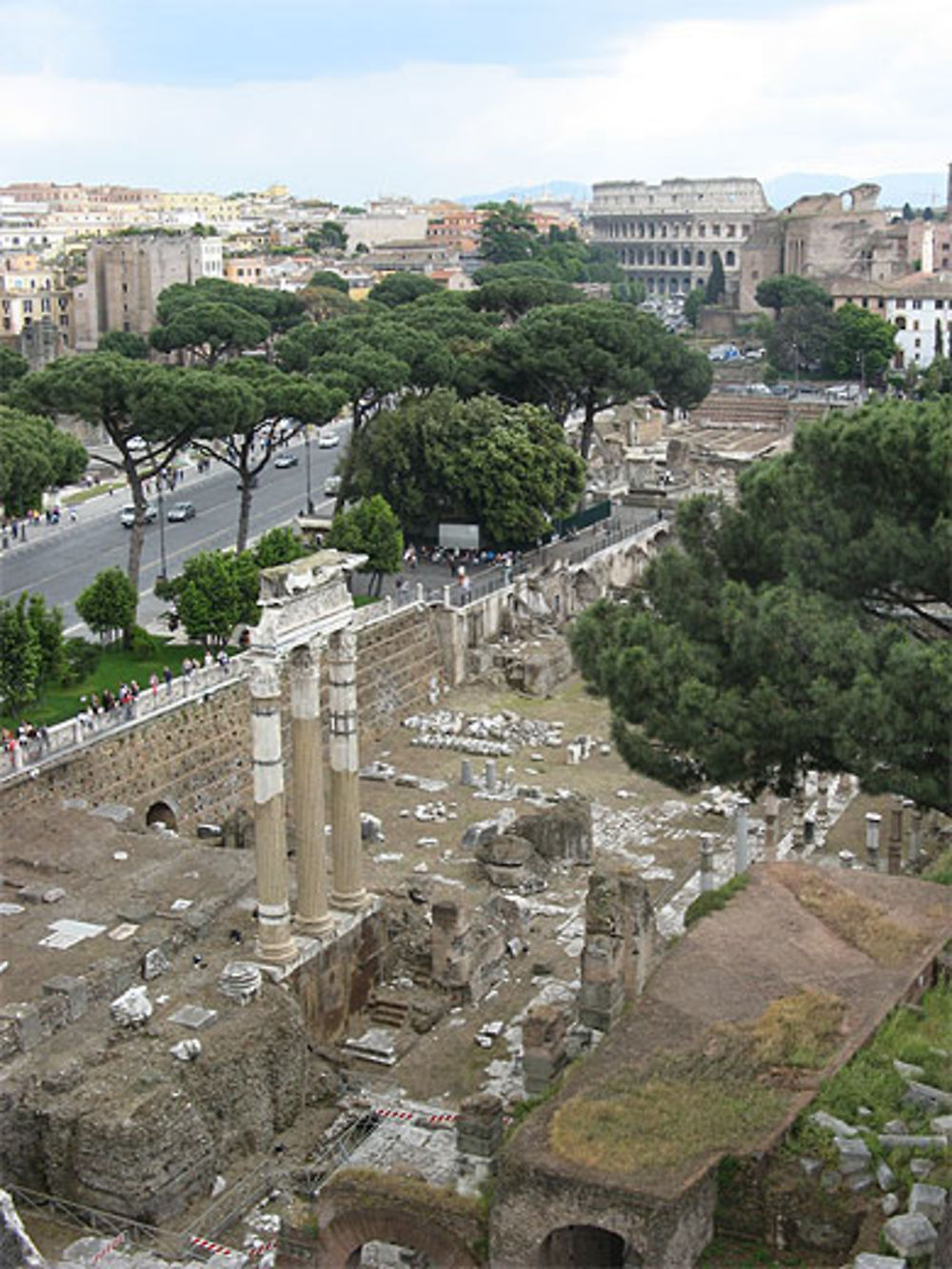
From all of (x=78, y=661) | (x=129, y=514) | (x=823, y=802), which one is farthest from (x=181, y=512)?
(x=823, y=802)

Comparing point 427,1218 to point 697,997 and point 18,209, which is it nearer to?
point 697,997

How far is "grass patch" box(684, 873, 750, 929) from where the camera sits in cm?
1929

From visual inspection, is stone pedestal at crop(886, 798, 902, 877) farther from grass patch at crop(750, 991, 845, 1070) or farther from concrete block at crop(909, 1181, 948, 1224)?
concrete block at crop(909, 1181, 948, 1224)

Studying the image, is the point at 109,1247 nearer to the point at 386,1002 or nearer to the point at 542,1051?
the point at 542,1051

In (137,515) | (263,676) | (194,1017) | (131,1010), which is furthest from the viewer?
(137,515)

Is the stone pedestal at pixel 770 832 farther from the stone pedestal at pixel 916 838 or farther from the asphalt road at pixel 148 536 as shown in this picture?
the asphalt road at pixel 148 536

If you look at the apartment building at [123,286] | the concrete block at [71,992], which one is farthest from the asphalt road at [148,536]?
the apartment building at [123,286]

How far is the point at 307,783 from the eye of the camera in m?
20.5

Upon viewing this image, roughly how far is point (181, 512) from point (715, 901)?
2754 cm

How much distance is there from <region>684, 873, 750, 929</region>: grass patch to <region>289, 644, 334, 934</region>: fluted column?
4.56 m

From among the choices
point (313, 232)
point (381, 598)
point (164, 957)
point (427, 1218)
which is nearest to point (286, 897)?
point (164, 957)

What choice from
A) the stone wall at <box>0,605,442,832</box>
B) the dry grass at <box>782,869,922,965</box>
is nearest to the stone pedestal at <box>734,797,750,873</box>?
the dry grass at <box>782,869,922,965</box>

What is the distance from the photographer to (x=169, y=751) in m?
28.4

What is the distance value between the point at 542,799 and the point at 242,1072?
43.3 ft
